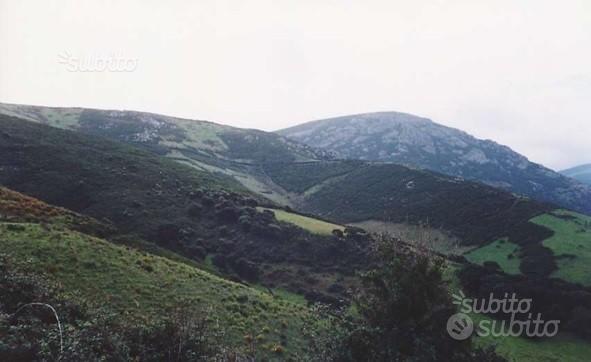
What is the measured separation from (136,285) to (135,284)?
18cm

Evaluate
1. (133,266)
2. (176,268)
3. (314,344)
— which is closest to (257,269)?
(176,268)

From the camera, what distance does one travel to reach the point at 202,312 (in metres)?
30.2

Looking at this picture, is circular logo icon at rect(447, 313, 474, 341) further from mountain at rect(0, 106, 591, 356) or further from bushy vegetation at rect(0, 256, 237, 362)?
bushy vegetation at rect(0, 256, 237, 362)

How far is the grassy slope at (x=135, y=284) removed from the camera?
3008 centimetres

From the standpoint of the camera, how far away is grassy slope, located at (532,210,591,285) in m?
68.8

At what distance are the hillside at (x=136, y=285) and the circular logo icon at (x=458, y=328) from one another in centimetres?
1191

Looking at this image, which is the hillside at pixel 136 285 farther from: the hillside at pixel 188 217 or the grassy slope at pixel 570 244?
the grassy slope at pixel 570 244

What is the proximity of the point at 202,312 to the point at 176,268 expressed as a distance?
1018 centimetres

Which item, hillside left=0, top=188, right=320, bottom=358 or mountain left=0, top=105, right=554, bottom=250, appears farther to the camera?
mountain left=0, top=105, right=554, bottom=250

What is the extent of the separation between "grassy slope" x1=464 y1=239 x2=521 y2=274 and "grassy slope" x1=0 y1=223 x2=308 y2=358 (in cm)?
5483

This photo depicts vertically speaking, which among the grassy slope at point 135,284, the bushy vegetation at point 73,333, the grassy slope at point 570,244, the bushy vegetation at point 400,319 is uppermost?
the grassy slope at point 570,244

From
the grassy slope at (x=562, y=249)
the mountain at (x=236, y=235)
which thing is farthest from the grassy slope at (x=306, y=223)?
the grassy slope at (x=562, y=249)

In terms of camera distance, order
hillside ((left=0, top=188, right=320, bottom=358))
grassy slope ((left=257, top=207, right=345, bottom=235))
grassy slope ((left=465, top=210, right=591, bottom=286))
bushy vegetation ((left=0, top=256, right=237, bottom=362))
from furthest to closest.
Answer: grassy slope ((left=257, top=207, right=345, bottom=235))
grassy slope ((left=465, top=210, right=591, bottom=286))
hillside ((left=0, top=188, right=320, bottom=358))
bushy vegetation ((left=0, top=256, right=237, bottom=362))

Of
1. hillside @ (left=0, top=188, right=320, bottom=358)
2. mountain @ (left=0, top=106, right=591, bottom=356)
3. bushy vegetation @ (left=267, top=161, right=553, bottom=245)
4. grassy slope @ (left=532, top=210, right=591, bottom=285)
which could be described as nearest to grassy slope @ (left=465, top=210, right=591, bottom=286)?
grassy slope @ (left=532, top=210, right=591, bottom=285)
